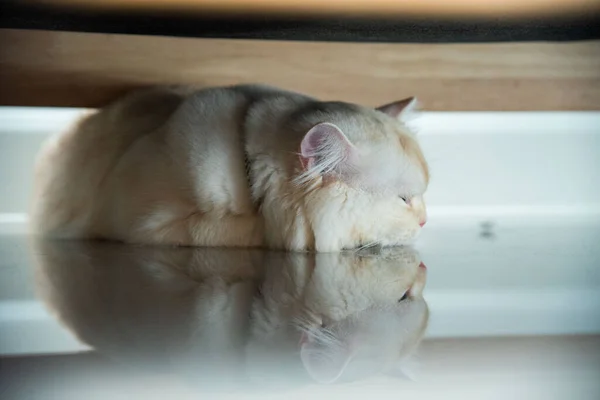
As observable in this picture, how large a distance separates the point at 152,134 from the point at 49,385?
976 mm

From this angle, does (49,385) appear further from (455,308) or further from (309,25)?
(309,25)

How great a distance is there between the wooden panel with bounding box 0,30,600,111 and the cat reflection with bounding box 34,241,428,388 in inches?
24.5

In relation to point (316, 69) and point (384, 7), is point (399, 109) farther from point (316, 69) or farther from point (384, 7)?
point (316, 69)

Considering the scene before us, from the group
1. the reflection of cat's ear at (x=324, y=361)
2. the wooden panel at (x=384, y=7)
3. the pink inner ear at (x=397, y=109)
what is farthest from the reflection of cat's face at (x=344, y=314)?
the wooden panel at (x=384, y=7)

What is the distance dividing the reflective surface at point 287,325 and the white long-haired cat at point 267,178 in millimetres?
60

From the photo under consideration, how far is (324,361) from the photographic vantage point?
740mm

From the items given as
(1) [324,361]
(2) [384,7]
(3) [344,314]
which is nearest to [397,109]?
(2) [384,7]

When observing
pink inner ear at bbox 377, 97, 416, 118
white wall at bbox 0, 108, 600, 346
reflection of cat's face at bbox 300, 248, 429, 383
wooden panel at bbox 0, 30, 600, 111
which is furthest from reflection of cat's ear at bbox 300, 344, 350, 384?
wooden panel at bbox 0, 30, 600, 111

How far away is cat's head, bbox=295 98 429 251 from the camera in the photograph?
134 centimetres

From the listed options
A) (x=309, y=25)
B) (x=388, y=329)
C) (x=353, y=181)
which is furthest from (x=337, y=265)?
(x=309, y=25)

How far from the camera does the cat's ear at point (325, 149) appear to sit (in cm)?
129

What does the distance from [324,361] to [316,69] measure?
1.39m

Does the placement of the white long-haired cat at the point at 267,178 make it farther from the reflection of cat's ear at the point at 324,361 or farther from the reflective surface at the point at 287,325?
the reflection of cat's ear at the point at 324,361

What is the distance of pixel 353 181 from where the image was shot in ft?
4.53
